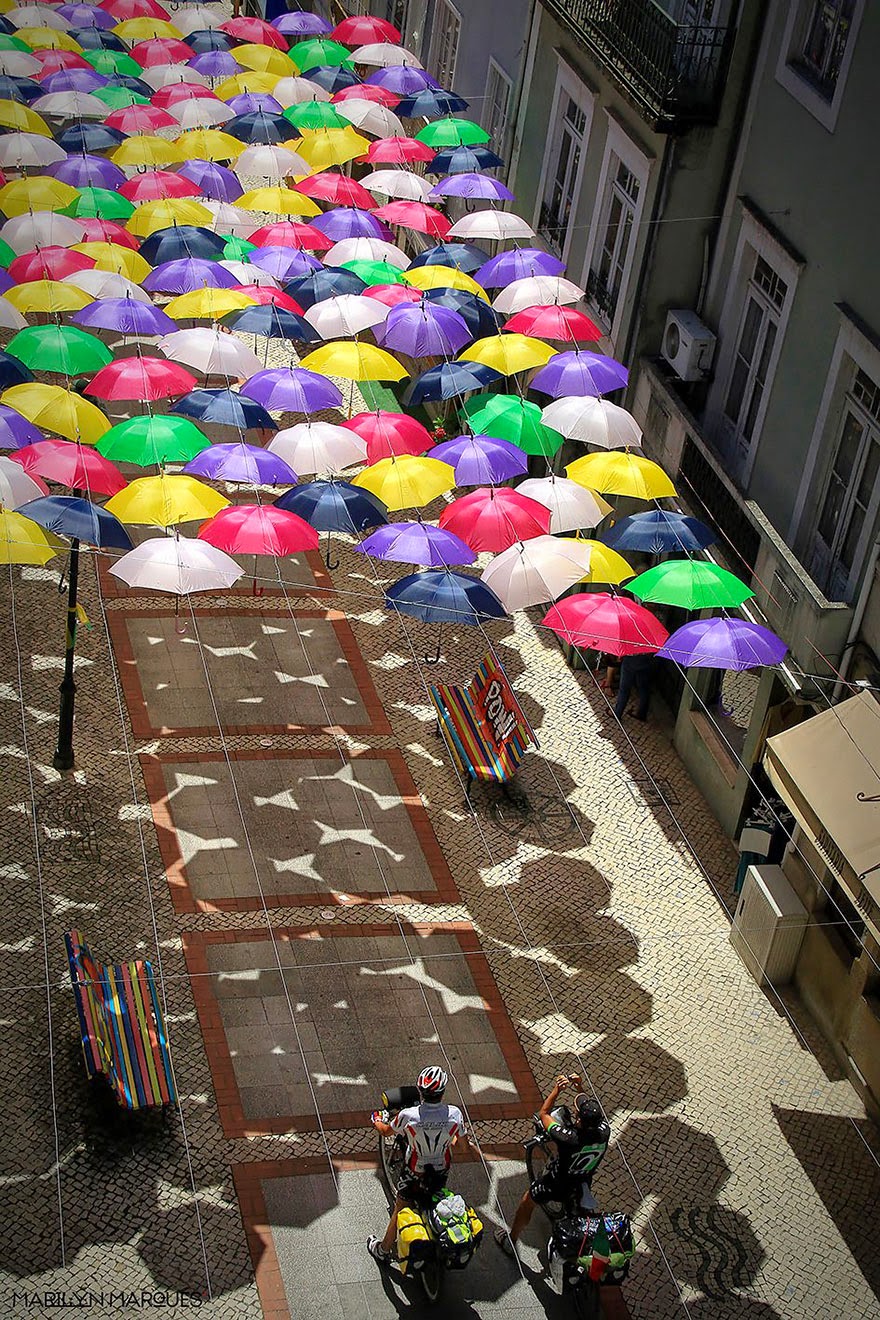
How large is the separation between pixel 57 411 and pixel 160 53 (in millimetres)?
13168

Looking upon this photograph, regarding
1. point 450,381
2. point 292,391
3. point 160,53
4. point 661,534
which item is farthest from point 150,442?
point 160,53

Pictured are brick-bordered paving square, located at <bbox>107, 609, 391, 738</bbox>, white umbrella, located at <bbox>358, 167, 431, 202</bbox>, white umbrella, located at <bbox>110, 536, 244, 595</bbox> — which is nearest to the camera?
white umbrella, located at <bbox>110, 536, 244, 595</bbox>

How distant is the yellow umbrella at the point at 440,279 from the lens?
21094 mm

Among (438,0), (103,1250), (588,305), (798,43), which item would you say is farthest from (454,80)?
(103,1250)

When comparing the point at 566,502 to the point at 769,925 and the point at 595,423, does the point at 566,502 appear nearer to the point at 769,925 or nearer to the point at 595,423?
the point at 595,423

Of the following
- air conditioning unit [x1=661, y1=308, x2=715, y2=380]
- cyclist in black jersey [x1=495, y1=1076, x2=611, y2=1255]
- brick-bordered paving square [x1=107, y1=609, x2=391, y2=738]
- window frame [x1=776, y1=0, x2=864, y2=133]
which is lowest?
brick-bordered paving square [x1=107, y1=609, x2=391, y2=738]

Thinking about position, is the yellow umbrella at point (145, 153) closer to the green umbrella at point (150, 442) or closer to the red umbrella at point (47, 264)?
the red umbrella at point (47, 264)

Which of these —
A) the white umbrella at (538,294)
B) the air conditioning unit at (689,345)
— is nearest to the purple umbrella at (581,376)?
the air conditioning unit at (689,345)

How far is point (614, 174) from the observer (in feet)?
65.4

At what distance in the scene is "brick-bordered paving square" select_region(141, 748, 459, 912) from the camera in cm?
1554

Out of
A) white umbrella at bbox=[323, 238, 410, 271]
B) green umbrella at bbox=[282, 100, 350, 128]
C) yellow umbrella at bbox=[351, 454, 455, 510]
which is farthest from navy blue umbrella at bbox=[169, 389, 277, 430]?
green umbrella at bbox=[282, 100, 350, 128]

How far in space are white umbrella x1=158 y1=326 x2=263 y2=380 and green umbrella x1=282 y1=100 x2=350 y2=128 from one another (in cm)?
736

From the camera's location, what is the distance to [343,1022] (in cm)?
1420

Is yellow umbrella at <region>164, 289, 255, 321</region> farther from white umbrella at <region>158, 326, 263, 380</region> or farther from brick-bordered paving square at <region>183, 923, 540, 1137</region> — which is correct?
brick-bordered paving square at <region>183, 923, 540, 1137</region>
